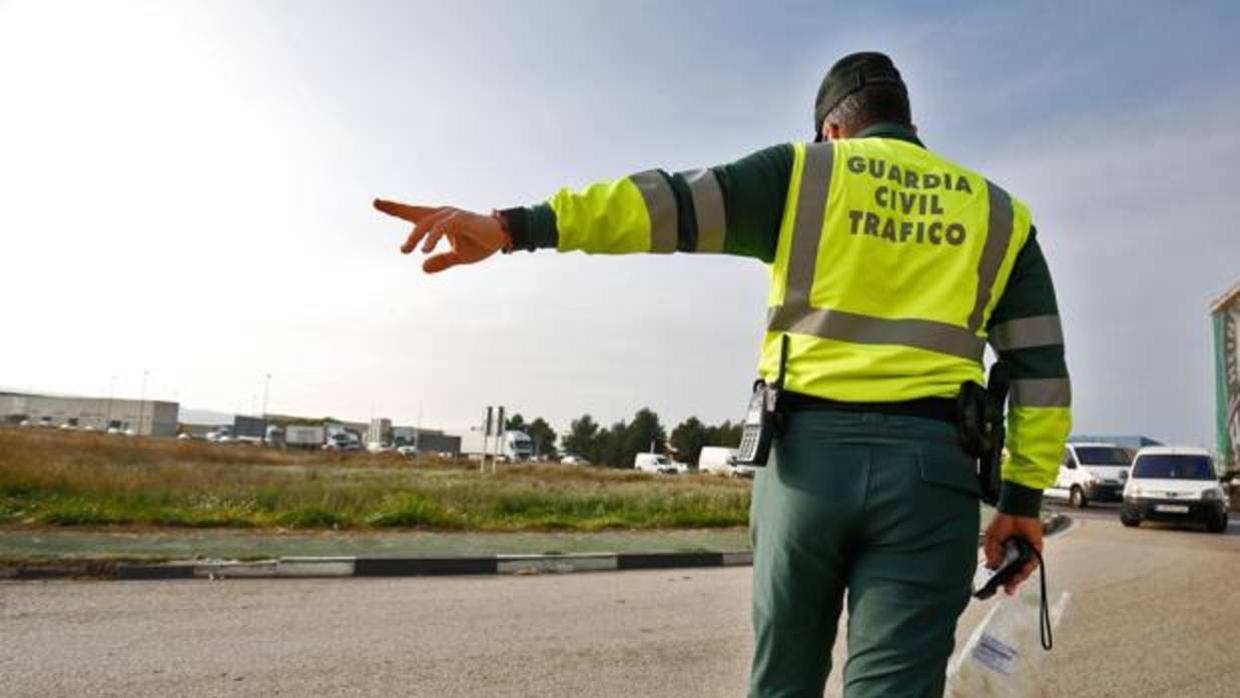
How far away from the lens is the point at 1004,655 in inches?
91.4

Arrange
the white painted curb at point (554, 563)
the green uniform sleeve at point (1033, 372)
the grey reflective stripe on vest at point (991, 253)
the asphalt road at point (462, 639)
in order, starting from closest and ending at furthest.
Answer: the grey reflective stripe on vest at point (991, 253)
the green uniform sleeve at point (1033, 372)
the asphalt road at point (462, 639)
the white painted curb at point (554, 563)

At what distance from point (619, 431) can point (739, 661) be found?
105m

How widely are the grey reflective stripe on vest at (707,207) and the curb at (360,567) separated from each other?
15.7 ft

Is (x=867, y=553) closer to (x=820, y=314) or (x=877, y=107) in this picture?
(x=820, y=314)

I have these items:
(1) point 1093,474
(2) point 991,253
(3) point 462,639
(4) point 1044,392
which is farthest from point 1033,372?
(1) point 1093,474

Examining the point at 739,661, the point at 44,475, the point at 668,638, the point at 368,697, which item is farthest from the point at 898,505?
the point at 44,475

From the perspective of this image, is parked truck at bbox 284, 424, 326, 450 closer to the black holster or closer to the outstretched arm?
the outstretched arm

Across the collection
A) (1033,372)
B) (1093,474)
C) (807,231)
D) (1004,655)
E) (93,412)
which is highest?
(93,412)

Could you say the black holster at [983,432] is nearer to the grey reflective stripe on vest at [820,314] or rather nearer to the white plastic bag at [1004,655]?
the grey reflective stripe on vest at [820,314]

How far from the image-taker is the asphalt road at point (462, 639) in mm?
4434

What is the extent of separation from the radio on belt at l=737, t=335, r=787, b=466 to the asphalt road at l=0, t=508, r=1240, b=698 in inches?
105

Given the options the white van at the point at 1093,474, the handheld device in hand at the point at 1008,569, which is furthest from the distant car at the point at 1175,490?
the handheld device in hand at the point at 1008,569

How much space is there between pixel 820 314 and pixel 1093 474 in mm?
25524

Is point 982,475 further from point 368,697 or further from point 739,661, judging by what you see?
point 739,661
